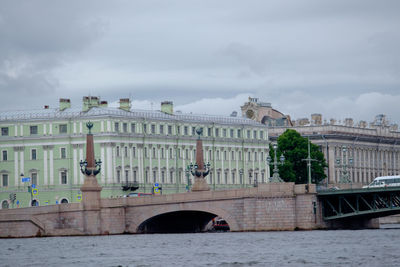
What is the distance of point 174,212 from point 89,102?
3769cm

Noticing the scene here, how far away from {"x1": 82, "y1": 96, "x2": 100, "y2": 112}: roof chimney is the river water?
37349 mm

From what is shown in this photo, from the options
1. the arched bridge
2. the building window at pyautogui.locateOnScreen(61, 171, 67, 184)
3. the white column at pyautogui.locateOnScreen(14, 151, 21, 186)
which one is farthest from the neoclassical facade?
the arched bridge

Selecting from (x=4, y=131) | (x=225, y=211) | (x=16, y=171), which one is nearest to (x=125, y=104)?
(x=4, y=131)

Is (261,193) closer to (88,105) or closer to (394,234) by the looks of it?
(394,234)

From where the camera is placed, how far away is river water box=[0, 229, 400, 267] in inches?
3184

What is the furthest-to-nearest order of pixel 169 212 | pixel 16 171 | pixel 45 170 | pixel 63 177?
pixel 16 171 → pixel 45 170 → pixel 63 177 → pixel 169 212

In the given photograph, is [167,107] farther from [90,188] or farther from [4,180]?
[90,188]

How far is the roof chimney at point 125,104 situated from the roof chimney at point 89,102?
101 inches

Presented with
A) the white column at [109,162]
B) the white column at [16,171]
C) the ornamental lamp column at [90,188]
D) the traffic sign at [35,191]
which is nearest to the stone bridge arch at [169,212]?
the ornamental lamp column at [90,188]

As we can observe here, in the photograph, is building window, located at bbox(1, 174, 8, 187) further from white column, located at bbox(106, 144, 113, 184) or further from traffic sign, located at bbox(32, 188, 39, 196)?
white column, located at bbox(106, 144, 113, 184)

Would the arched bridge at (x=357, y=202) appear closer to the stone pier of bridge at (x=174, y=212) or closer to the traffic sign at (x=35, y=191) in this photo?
the stone pier of bridge at (x=174, y=212)

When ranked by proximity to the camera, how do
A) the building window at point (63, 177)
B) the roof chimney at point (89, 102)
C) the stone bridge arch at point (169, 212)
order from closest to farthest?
the stone bridge arch at point (169, 212) → the building window at point (63, 177) → the roof chimney at point (89, 102)

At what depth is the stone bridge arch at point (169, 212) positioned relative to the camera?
110m

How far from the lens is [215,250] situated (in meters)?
90.7
